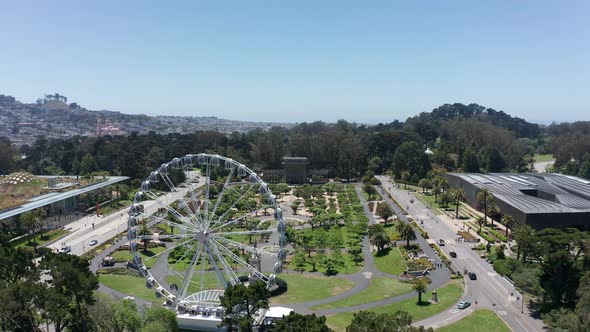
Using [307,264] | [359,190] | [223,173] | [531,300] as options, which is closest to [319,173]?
[359,190]

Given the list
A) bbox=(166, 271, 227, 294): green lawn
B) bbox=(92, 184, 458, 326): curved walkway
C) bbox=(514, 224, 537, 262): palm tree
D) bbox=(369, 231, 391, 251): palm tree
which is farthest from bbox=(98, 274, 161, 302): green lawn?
bbox=(514, 224, 537, 262): palm tree

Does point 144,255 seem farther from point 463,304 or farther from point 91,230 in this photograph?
point 463,304

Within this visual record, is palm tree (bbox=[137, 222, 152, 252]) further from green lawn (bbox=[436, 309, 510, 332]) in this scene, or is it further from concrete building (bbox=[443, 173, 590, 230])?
concrete building (bbox=[443, 173, 590, 230])

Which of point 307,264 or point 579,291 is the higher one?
point 579,291

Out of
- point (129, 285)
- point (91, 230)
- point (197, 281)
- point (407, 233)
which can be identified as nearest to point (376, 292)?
point (407, 233)

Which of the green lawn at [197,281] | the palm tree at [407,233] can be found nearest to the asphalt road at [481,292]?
the palm tree at [407,233]

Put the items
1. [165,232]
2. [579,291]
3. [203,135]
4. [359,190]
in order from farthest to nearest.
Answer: [203,135], [359,190], [165,232], [579,291]

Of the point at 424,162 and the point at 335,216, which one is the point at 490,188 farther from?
the point at 424,162
